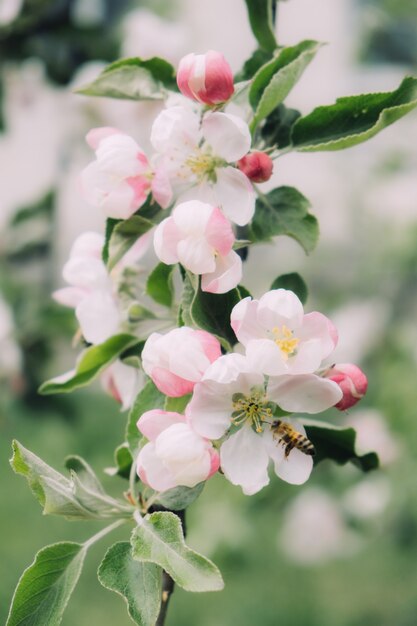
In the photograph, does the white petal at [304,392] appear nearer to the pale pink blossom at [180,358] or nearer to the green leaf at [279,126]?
the pale pink blossom at [180,358]

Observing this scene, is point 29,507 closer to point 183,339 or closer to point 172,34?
point 172,34

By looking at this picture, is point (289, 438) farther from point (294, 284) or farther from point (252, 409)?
point (294, 284)

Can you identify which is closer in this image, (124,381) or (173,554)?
(173,554)

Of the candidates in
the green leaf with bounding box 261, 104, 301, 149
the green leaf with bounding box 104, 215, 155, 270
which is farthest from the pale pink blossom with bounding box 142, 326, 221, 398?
the green leaf with bounding box 261, 104, 301, 149

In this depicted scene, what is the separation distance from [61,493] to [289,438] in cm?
17

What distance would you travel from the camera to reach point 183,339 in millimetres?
615

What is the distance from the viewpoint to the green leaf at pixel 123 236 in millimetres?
712

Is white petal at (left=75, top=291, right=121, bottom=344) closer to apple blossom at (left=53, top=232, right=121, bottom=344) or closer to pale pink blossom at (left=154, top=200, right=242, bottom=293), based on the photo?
apple blossom at (left=53, top=232, right=121, bottom=344)

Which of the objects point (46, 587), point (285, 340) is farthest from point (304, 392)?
point (46, 587)

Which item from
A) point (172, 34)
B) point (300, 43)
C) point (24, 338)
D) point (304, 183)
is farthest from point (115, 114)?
point (304, 183)

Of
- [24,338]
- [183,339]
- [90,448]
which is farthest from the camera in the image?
[90,448]

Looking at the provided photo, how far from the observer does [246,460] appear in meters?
0.63

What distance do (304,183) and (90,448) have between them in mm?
1751

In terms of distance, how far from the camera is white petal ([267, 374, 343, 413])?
2.00 feet
